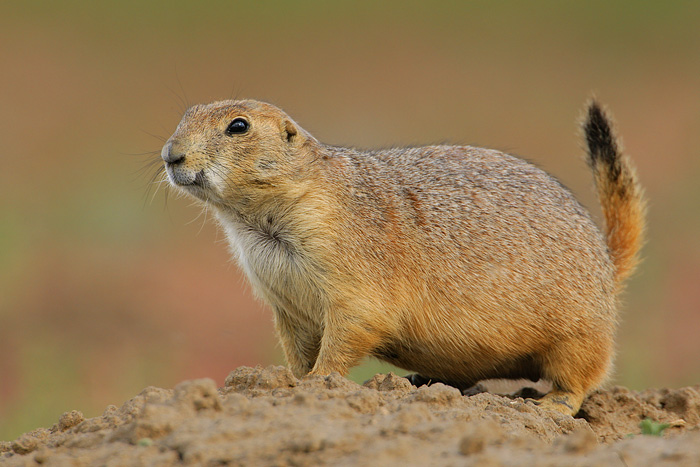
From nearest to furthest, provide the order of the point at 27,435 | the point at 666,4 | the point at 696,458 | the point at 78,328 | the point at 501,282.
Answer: the point at 696,458 → the point at 27,435 → the point at 501,282 → the point at 78,328 → the point at 666,4

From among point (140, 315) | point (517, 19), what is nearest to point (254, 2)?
point (517, 19)

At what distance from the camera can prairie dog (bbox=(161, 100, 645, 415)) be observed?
20.1ft

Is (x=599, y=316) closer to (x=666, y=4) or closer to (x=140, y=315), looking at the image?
(x=140, y=315)

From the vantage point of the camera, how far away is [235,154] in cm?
613

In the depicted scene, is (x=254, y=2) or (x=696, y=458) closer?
(x=696, y=458)

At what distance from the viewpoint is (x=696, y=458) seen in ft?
12.1

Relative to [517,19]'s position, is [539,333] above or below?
below

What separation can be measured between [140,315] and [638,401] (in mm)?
Result: 7196

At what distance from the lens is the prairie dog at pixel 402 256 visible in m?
6.11

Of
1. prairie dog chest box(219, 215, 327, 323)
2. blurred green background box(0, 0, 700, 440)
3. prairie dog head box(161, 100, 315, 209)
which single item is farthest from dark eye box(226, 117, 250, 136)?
blurred green background box(0, 0, 700, 440)

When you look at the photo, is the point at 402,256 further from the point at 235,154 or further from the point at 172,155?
the point at 172,155

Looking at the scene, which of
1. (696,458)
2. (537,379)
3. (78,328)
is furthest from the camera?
(78,328)

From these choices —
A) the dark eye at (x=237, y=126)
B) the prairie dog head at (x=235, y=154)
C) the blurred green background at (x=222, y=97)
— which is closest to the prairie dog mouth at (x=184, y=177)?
the prairie dog head at (x=235, y=154)

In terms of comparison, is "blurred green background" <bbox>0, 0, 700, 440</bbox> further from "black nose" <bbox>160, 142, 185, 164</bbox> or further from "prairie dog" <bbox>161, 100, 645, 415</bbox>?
"black nose" <bbox>160, 142, 185, 164</bbox>
